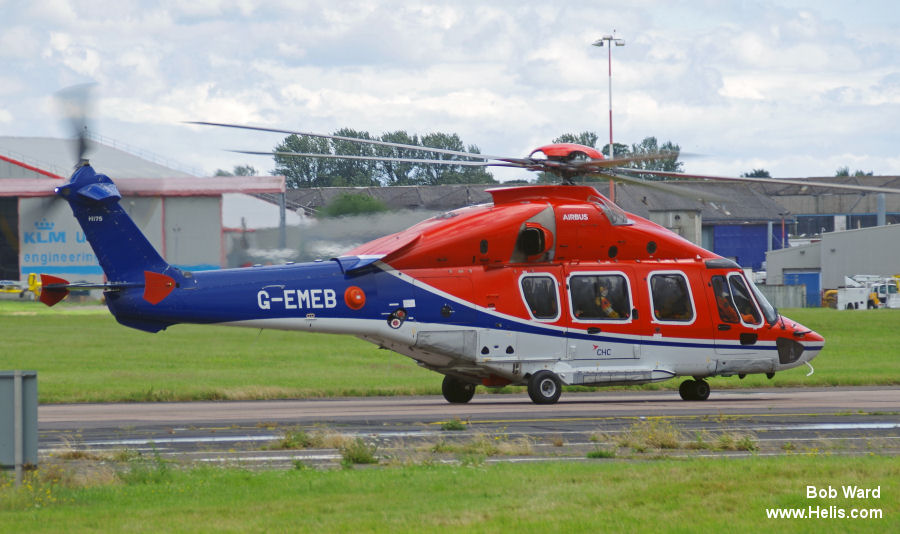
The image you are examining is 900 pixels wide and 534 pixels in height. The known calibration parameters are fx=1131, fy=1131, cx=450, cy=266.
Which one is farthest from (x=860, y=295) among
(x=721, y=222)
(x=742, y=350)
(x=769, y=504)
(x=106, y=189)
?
(x=769, y=504)

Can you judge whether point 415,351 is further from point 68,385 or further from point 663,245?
point 68,385

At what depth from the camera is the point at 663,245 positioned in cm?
2334

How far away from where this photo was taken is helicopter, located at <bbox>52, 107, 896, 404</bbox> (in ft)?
66.6

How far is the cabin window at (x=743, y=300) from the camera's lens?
2353 centimetres

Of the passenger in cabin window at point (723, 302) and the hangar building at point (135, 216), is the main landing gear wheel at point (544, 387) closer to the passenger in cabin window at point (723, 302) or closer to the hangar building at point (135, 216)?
the passenger in cabin window at point (723, 302)

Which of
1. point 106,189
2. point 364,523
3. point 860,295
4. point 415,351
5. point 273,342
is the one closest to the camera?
point 364,523

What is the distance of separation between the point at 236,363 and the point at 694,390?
17.7 m

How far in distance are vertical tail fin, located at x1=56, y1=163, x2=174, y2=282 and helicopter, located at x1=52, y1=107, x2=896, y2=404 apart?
0.08 feet

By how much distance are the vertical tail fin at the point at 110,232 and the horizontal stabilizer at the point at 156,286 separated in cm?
12

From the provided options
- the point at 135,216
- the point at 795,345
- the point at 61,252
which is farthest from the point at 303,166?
the point at 795,345

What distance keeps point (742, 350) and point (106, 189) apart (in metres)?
12.9

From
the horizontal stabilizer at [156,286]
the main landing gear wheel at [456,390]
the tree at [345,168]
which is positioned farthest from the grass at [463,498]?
the tree at [345,168]

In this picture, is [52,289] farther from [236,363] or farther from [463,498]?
[236,363]

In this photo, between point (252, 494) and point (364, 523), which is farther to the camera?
point (252, 494)
